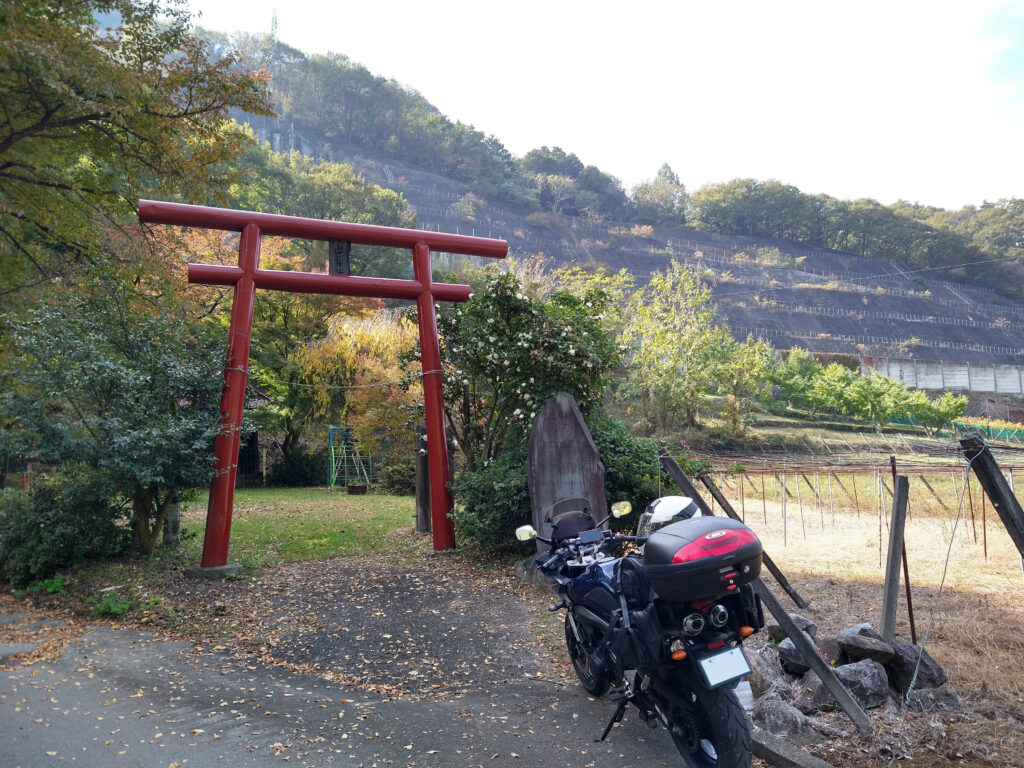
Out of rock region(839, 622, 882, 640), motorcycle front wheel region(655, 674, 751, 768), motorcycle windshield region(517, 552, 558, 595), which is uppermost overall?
motorcycle front wheel region(655, 674, 751, 768)

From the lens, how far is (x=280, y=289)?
28.9 feet

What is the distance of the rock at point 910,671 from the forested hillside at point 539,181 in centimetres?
7970

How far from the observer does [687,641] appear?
9.66 feet

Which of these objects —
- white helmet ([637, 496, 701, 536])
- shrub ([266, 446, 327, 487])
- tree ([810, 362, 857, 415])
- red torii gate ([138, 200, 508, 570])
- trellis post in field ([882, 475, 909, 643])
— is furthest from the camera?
tree ([810, 362, 857, 415])

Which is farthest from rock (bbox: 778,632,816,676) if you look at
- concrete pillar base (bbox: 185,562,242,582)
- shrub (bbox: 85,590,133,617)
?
concrete pillar base (bbox: 185,562,242,582)

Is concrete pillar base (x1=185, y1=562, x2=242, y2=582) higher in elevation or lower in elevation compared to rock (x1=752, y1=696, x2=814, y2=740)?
lower

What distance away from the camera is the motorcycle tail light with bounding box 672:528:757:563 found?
2816 millimetres

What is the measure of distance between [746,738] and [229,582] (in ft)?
20.5

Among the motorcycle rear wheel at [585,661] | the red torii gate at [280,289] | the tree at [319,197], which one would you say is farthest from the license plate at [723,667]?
the tree at [319,197]

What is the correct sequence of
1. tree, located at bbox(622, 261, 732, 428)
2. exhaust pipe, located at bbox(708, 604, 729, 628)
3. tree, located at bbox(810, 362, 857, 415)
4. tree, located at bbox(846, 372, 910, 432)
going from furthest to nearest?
tree, located at bbox(810, 362, 857, 415), tree, located at bbox(846, 372, 910, 432), tree, located at bbox(622, 261, 732, 428), exhaust pipe, located at bbox(708, 604, 729, 628)

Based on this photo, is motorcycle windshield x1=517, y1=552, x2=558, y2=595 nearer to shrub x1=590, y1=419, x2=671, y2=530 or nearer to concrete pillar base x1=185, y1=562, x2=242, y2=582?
shrub x1=590, y1=419, x2=671, y2=530

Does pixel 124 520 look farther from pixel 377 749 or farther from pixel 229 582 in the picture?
pixel 377 749

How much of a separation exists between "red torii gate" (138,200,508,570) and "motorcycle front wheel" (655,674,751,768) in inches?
242

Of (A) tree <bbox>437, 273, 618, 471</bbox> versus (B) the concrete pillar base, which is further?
(A) tree <bbox>437, 273, 618, 471</bbox>
